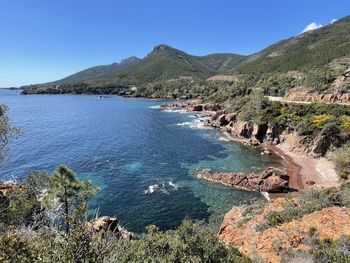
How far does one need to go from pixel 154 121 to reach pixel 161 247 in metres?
83.5

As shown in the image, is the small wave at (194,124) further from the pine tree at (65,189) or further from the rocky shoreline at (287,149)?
the pine tree at (65,189)

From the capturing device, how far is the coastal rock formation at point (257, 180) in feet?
128

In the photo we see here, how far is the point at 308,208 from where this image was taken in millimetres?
23297

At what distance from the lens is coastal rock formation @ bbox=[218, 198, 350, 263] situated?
18.1m

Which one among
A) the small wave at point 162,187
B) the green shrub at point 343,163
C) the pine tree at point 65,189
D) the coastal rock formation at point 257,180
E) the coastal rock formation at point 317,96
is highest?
the coastal rock formation at point 317,96

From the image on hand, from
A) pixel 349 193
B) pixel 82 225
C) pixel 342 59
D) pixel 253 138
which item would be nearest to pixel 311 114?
pixel 253 138

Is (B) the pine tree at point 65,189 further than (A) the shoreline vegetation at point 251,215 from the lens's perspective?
Yes

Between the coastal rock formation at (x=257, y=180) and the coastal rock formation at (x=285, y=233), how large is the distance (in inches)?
603

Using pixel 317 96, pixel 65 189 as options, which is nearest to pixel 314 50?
pixel 317 96

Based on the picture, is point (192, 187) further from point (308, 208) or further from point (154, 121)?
point (154, 121)

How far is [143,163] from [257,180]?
20564 mm

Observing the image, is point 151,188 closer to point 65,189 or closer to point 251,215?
point 251,215

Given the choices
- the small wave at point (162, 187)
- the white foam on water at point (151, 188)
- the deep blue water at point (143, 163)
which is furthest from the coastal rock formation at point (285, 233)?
the white foam on water at point (151, 188)

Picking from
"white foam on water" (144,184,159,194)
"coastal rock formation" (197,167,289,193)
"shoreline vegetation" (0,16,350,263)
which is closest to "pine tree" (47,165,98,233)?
"shoreline vegetation" (0,16,350,263)
